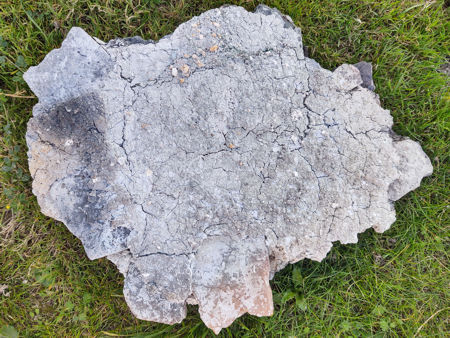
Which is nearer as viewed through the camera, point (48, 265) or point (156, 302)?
point (156, 302)

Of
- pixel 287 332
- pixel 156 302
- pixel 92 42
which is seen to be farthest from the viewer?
pixel 287 332

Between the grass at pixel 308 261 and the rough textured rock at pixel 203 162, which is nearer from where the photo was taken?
the rough textured rock at pixel 203 162

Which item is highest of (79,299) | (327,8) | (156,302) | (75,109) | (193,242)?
(327,8)

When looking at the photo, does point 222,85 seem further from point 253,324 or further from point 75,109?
point 253,324

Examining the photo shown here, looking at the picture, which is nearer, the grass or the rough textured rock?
the rough textured rock

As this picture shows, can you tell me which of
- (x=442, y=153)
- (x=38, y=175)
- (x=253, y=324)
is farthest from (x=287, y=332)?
(x=38, y=175)
